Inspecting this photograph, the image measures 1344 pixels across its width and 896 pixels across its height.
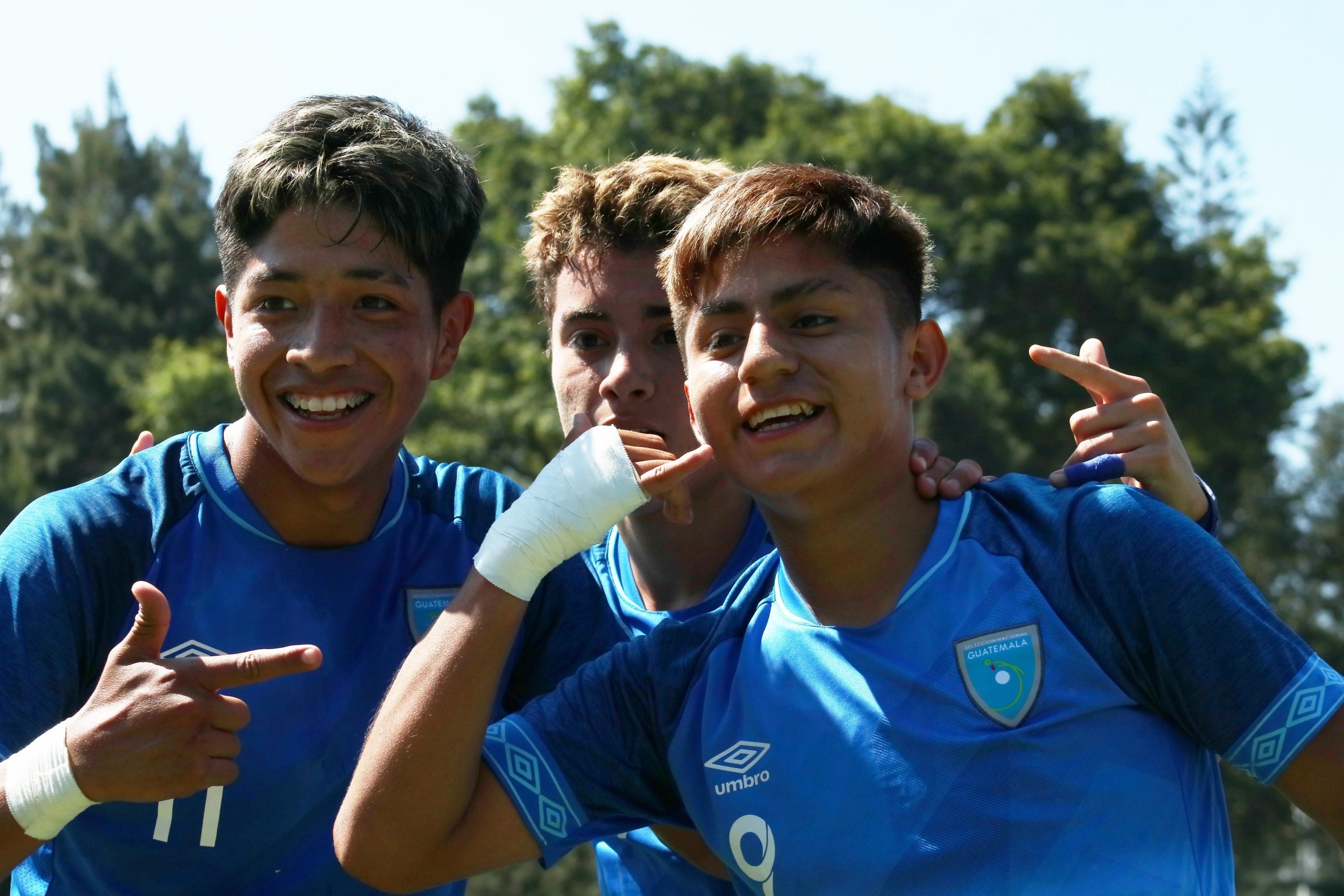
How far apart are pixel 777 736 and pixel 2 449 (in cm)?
3918

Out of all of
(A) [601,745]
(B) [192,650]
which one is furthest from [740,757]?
(B) [192,650]

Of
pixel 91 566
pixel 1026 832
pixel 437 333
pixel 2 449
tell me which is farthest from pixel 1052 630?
pixel 2 449

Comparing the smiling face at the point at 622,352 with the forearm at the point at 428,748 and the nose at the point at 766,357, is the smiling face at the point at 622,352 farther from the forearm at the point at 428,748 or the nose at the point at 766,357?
A: the forearm at the point at 428,748

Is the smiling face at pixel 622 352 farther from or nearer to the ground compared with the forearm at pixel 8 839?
farther from the ground

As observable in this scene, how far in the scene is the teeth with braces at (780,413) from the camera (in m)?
3.51

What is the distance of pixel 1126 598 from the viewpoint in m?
3.19

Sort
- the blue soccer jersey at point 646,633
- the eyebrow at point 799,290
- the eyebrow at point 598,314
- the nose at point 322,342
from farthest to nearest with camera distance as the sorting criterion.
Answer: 1. the eyebrow at point 598,314
2. the blue soccer jersey at point 646,633
3. the nose at point 322,342
4. the eyebrow at point 799,290

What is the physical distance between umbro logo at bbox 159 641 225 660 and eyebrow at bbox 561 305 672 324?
5.03 ft

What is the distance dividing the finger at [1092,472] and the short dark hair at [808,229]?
58 centimetres

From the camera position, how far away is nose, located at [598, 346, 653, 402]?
4449mm

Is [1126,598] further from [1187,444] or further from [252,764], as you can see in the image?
[1187,444]

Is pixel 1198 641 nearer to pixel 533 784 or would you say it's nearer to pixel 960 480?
pixel 960 480

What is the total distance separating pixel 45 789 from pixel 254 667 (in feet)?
1.83

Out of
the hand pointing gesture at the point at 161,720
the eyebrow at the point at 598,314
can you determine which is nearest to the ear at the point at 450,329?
the eyebrow at the point at 598,314
